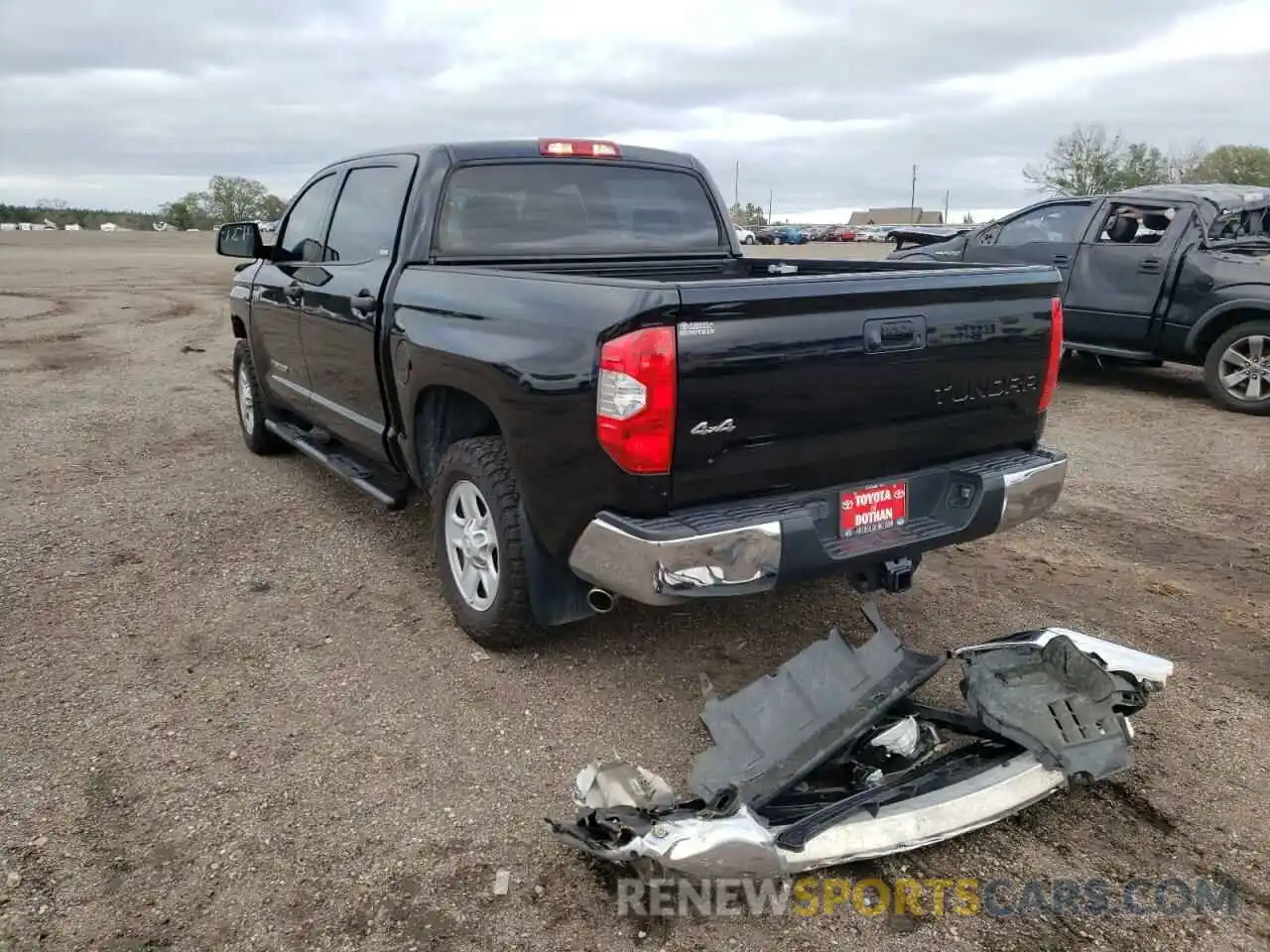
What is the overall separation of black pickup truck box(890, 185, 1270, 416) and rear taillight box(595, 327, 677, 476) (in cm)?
690

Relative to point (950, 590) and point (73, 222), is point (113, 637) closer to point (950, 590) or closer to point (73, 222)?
point (950, 590)

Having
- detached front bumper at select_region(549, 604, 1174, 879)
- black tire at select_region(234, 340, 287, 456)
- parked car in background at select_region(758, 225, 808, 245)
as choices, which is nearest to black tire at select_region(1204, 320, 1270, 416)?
detached front bumper at select_region(549, 604, 1174, 879)

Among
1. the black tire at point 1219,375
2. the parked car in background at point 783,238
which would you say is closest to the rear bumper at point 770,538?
the black tire at point 1219,375

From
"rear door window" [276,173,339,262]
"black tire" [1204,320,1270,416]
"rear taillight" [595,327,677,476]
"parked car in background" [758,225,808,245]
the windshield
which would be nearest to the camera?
"rear taillight" [595,327,677,476]

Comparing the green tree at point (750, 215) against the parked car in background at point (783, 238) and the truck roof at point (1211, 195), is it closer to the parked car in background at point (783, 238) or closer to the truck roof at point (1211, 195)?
the parked car in background at point (783, 238)

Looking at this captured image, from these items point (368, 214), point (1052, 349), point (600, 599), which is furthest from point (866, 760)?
point (368, 214)

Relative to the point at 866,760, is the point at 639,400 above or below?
above

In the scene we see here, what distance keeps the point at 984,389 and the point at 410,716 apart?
2.29 m

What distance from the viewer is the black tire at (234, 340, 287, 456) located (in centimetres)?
651

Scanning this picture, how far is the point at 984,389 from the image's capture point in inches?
139

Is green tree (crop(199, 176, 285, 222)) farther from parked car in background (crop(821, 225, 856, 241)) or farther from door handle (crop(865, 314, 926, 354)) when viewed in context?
door handle (crop(865, 314, 926, 354))

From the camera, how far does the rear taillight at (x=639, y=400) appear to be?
285cm

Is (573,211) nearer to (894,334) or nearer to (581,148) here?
(581,148)

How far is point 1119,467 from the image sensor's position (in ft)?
21.6
